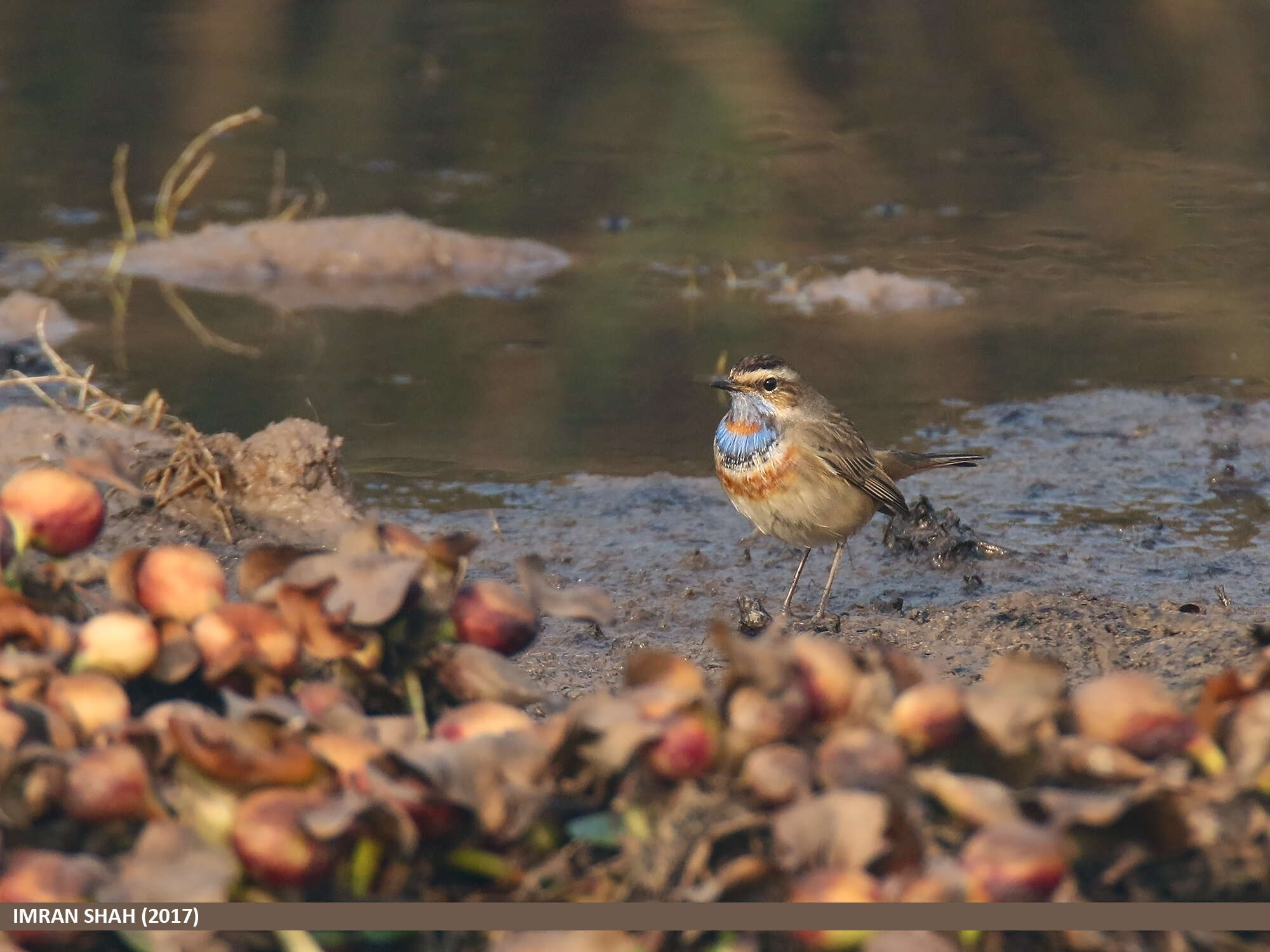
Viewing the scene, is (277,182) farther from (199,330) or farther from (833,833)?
(833,833)

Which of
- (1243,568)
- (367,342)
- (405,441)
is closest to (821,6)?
(367,342)

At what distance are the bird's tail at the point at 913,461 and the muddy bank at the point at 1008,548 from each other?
177mm

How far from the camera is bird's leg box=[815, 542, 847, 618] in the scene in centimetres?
561

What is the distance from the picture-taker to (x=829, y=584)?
585 centimetres

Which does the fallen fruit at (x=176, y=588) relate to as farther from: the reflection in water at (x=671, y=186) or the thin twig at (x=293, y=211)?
the thin twig at (x=293, y=211)

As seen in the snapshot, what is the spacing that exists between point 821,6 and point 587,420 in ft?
34.6

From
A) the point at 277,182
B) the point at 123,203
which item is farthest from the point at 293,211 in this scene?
the point at 123,203

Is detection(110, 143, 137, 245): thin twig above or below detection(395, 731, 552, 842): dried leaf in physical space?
below

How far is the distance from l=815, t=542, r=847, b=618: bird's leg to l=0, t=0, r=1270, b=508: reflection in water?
3.77 feet

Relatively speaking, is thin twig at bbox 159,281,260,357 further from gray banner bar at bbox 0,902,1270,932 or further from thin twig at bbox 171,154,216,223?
gray banner bar at bbox 0,902,1270,932

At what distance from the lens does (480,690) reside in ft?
5.53

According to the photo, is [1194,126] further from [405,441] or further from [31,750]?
[31,750]

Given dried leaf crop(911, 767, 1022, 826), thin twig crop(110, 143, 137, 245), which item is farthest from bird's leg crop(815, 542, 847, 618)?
thin twig crop(110, 143, 137, 245)

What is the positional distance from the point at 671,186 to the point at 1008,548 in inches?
236
